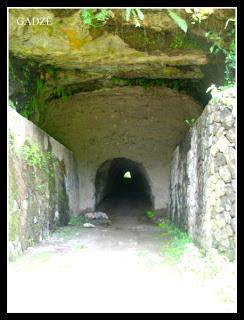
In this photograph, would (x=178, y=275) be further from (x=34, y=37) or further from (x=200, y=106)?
(x=200, y=106)

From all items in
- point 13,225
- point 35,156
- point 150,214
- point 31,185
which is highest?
point 35,156

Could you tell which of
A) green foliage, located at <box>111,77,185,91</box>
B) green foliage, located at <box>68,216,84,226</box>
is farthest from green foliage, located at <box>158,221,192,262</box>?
green foliage, located at <box>111,77,185,91</box>

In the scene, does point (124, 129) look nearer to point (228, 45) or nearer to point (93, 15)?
point (228, 45)

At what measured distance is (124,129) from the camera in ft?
40.0

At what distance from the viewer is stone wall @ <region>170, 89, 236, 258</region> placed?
4.78 meters

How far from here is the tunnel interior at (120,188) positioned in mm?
13180

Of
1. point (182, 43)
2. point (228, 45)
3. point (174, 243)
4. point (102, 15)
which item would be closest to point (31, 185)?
point (174, 243)

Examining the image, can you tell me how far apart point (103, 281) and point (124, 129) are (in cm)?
803

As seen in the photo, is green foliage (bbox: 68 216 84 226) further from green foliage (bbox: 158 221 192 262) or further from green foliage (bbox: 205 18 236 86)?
green foliage (bbox: 205 18 236 86)

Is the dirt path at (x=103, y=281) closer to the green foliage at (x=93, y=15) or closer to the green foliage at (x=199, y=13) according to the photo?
the green foliage at (x=93, y=15)

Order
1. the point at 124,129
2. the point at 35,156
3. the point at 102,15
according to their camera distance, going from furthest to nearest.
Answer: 1. the point at 124,129
2. the point at 35,156
3. the point at 102,15

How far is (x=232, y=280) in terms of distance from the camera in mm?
4004

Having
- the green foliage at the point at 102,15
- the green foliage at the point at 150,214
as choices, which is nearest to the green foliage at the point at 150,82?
the green foliage at the point at 150,214

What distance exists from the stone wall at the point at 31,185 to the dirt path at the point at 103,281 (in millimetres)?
351
